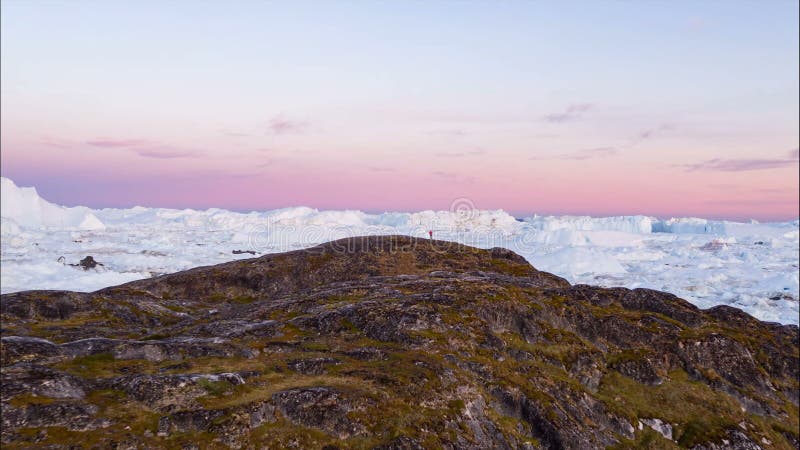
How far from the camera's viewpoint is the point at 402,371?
128 ft

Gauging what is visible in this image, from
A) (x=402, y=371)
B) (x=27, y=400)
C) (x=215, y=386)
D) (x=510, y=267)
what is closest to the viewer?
(x=27, y=400)

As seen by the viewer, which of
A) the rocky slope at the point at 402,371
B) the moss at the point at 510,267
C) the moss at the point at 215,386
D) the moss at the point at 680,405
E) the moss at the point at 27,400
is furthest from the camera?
the moss at the point at 510,267

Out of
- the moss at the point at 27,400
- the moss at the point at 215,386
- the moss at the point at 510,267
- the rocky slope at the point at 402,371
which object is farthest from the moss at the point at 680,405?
the moss at the point at 27,400

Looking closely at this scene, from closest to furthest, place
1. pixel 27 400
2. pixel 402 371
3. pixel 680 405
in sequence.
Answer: pixel 27 400 → pixel 402 371 → pixel 680 405

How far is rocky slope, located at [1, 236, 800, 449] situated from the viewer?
30.3 metres

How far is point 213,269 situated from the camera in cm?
9875

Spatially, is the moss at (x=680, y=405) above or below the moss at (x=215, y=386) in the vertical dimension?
below

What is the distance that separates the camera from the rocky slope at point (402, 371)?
30328 mm

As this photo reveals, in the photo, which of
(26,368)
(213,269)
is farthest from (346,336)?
(213,269)

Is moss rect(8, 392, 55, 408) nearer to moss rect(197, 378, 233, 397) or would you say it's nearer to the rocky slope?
the rocky slope

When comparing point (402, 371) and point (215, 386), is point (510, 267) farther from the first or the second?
point (215, 386)

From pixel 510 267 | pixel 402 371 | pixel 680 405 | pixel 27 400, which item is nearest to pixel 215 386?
pixel 27 400

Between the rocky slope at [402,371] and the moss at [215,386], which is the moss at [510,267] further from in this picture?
the moss at [215,386]

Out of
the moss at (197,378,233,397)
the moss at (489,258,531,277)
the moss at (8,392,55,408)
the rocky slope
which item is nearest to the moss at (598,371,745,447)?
the rocky slope
